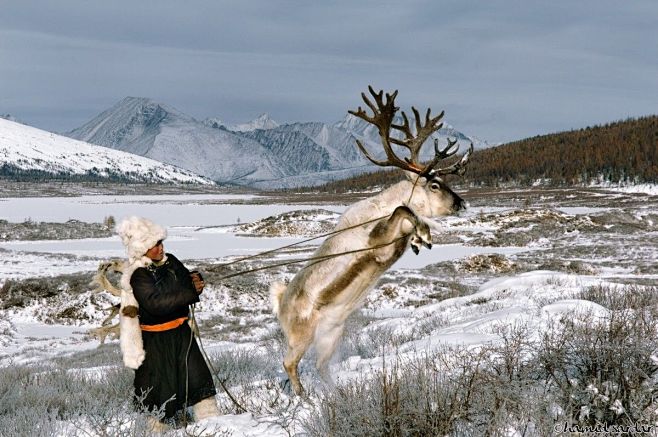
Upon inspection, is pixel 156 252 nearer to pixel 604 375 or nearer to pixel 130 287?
pixel 130 287

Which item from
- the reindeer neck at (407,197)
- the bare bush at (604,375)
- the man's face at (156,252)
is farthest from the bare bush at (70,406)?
the bare bush at (604,375)

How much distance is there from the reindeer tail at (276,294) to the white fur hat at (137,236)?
1.27 metres

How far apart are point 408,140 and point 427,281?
15.5m

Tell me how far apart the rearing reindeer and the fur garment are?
133cm

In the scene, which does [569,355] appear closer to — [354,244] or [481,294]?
[354,244]

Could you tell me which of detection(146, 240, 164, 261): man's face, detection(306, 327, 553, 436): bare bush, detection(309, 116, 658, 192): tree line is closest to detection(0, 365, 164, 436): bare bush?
detection(146, 240, 164, 261): man's face

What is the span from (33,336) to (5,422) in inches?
497

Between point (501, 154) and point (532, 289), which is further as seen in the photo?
point (501, 154)

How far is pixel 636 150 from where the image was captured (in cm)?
10719

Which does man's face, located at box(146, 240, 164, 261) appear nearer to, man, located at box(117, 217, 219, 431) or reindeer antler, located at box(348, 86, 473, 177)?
man, located at box(117, 217, 219, 431)

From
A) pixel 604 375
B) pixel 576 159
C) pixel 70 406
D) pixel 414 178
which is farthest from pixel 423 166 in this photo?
pixel 576 159

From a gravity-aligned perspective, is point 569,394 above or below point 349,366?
above

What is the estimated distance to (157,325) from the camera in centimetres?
520

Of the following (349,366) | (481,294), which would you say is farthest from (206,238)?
(349,366)
